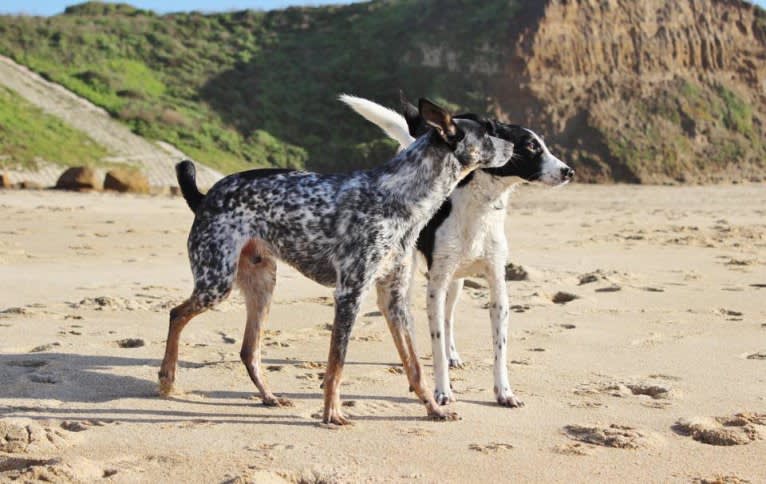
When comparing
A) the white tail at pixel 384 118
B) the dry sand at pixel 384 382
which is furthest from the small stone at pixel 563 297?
the white tail at pixel 384 118

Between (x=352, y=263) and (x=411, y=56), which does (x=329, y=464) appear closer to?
(x=352, y=263)

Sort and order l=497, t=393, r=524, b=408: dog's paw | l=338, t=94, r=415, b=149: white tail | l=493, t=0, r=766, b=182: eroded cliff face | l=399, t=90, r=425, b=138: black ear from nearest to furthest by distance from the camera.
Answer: l=497, t=393, r=524, b=408: dog's paw, l=399, t=90, r=425, b=138: black ear, l=338, t=94, r=415, b=149: white tail, l=493, t=0, r=766, b=182: eroded cliff face

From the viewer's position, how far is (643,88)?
3100 centimetres

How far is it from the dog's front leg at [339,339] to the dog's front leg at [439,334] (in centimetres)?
72

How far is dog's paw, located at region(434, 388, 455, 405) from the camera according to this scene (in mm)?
5527

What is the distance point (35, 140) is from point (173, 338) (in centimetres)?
2117

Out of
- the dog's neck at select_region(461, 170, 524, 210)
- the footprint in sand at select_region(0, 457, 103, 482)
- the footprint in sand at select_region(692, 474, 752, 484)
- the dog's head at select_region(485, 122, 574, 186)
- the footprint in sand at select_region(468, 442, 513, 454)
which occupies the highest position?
the dog's head at select_region(485, 122, 574, 186)

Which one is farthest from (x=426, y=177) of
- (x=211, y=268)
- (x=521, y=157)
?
(x=211, y=268)

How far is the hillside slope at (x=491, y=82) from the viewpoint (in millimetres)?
29531

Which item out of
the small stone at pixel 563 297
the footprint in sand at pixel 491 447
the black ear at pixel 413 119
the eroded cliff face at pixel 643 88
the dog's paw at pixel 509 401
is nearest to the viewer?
the footprint in sand at pixel 491 447

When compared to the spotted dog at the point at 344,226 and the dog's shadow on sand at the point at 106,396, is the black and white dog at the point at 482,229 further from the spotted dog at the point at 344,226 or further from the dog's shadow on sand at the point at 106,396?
the dog's shadow on sand at the point at 106,396

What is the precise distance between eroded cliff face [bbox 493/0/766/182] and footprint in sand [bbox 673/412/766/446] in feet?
76.8

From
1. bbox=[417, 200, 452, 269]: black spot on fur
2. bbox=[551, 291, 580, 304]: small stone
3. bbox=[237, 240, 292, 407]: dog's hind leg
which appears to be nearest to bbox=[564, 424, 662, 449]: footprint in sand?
bbox=[417, 200, 452, 269]: black spot on fur

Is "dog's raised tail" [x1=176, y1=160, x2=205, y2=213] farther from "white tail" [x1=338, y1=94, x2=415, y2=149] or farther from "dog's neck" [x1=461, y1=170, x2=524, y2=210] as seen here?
"dog's neck" [x1=461, y1=170, x2=524, y2=210]
